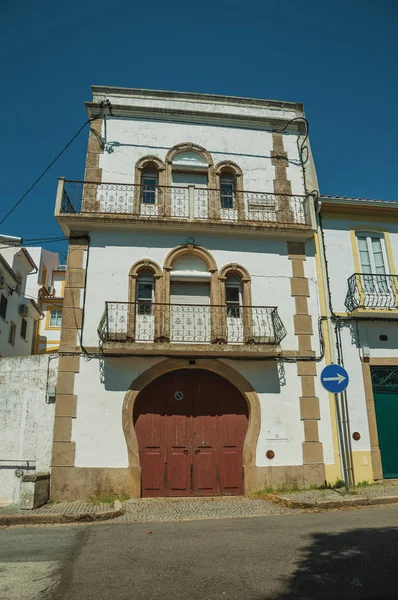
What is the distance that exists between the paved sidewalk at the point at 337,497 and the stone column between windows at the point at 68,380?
462cm

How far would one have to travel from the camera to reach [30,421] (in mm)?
10469

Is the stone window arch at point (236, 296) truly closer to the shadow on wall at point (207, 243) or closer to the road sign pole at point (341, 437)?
the shadow on wall at point (207, 243)

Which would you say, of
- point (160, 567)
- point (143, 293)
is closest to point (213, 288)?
point (143, 293)

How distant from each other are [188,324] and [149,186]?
14.1ft

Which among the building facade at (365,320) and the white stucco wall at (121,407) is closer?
the white stucco wall at (121,407)

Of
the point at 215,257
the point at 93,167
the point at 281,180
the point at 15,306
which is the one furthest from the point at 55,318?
the point at 281,180

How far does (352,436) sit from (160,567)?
7490mm

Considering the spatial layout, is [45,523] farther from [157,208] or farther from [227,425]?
[157,208]

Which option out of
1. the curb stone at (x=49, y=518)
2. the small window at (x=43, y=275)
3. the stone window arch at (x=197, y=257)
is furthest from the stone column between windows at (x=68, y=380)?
the small window at (x=43, y=275)

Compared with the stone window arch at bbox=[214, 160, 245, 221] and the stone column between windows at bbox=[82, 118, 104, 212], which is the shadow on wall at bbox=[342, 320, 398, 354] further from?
the stone column between windows at bbox=[82, 118, 104, 212]

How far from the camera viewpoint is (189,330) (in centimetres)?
1134

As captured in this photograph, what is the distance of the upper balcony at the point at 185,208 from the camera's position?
1193cm

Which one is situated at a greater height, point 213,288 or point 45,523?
point 213,288

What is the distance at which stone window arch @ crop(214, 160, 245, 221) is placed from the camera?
517 inches
